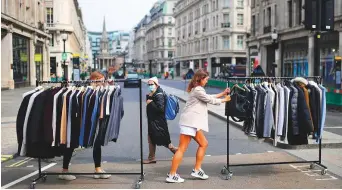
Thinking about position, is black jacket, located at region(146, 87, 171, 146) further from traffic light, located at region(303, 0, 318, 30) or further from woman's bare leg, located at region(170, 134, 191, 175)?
traffic light, located at region(303, 0, 318, 30)

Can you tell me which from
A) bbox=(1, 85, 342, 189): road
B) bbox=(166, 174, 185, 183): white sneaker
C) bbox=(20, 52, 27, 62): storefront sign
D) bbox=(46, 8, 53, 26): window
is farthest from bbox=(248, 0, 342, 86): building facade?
bbox=(46, 8, 53, 26): window

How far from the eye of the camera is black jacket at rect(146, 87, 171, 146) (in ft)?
27.5

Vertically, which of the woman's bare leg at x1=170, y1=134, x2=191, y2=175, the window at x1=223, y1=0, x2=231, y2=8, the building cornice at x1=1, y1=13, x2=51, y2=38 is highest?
the window at x1=223, y1=0, x2=231, y2=8

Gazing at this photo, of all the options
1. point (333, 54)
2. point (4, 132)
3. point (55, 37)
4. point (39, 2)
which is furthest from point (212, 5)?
point (4, 132)

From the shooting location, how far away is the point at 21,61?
41.6 metres

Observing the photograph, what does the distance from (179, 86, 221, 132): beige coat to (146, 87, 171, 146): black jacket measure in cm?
137

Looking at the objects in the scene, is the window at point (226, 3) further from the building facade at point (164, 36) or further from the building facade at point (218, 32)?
the building facade at point (164, 36)

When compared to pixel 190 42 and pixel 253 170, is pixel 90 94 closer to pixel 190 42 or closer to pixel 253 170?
pixel 253 170

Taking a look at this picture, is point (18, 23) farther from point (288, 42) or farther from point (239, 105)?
point (239, 105)

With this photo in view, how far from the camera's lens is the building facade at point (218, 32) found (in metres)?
76.4

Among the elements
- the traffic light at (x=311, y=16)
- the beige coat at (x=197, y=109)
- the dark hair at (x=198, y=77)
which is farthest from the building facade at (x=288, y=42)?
the beige coat at (x=197, y=109)

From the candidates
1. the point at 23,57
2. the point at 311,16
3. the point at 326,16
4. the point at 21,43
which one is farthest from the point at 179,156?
the point at 23,57

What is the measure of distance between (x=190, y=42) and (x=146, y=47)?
234 ft

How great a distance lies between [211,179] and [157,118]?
183cm
